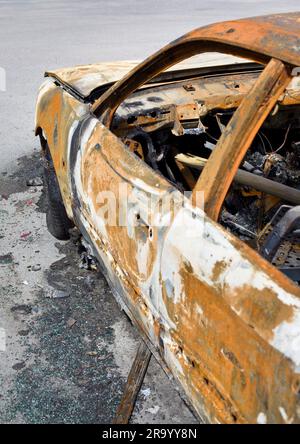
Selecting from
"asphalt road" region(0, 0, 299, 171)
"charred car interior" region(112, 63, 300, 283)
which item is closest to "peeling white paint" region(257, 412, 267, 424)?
"charred car interior" region(112, 63, 300, 283)

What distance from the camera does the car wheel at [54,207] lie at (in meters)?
3.56

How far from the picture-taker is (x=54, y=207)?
363 cm

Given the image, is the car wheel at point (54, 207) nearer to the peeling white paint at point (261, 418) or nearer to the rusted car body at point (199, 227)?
the rusted car body at point (199, 227)

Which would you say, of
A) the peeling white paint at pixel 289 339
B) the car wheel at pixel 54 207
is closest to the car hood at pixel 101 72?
the car wheel at pixel 54 207

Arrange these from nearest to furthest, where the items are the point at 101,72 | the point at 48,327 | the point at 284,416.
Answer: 1. the point at 284,416
2. the point at 48,327
3. the point at 101,72

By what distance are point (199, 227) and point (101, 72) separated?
79.3 inches

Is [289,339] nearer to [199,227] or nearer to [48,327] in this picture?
[199,227]

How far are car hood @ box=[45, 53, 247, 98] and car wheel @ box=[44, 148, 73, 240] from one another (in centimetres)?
51

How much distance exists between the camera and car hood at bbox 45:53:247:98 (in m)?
3.18

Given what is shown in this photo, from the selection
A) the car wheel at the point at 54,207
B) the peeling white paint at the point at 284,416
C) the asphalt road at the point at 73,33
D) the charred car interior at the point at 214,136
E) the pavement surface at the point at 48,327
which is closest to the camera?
the peeling white paint at the point at 284,416

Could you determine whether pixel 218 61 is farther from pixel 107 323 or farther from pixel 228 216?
pixel 107 323

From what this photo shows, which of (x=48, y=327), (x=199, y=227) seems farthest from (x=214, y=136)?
(x=199, y=227)

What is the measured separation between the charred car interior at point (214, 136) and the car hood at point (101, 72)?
11 cm

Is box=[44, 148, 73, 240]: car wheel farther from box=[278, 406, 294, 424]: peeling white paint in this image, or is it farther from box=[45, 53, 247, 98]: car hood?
box=[278, 406, 294, 424]: peeling white paint
